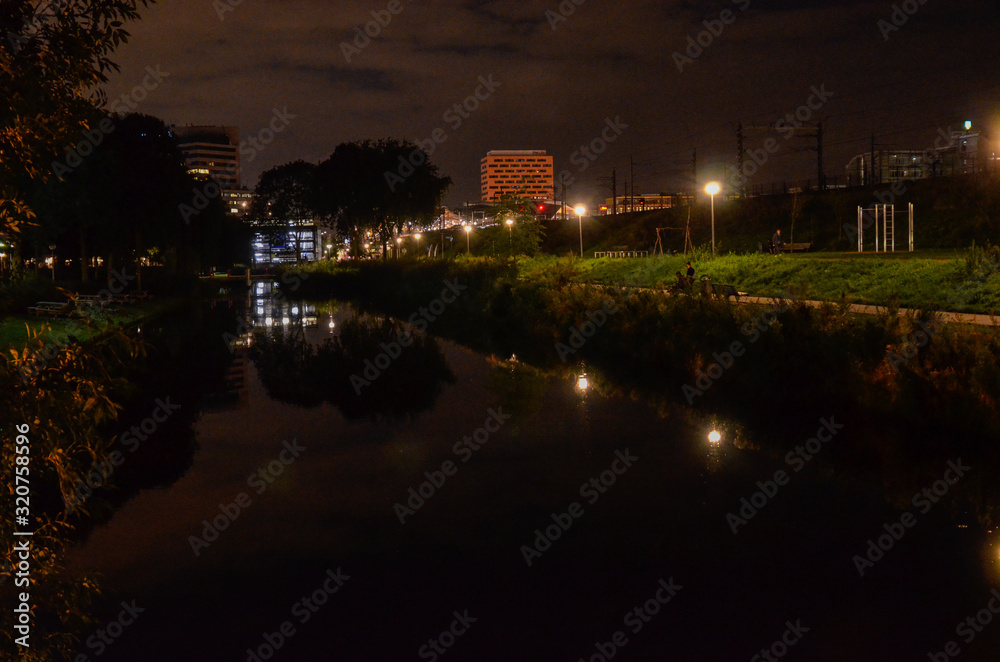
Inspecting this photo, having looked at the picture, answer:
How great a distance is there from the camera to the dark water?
746 centimetres

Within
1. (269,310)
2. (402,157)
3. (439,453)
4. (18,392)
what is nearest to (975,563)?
(439,453)

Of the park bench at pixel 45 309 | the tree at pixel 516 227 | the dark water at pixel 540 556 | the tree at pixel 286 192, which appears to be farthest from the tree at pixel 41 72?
the tree at pixel 286 192

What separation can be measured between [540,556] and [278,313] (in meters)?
39.6

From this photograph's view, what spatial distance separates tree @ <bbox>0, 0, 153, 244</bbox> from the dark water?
427 cm

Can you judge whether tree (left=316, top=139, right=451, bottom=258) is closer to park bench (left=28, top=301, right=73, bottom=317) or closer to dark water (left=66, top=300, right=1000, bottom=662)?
park bench (left=28, top=301, right=73, bottom=317)

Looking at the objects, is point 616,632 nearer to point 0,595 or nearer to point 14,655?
point 14,655

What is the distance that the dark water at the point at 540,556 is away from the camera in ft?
24.5

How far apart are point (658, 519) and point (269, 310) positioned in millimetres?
41797

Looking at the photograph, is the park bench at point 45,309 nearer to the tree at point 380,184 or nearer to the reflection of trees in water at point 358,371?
the reflection of trees in water at point 358,371

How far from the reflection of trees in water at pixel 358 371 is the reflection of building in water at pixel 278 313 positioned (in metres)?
5.42

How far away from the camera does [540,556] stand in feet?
30.9

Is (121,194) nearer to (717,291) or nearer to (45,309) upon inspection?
(45,309)

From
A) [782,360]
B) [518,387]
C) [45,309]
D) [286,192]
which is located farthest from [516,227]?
[782,360]

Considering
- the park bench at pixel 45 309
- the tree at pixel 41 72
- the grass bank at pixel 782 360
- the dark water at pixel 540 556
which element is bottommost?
the dark water at pixel 540 556
